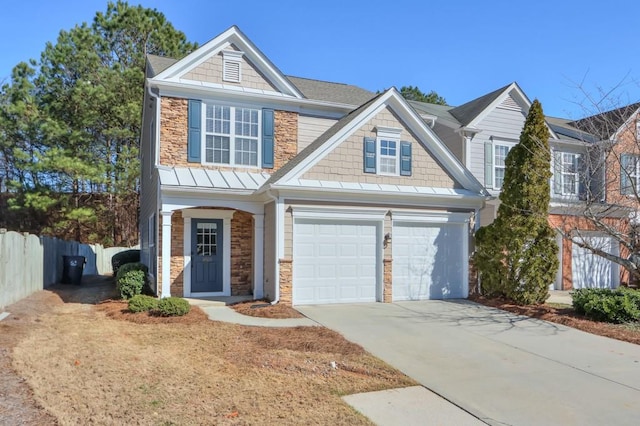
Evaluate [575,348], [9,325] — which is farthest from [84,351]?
[575,348]

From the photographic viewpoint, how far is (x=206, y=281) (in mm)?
13273

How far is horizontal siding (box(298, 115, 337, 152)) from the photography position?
48.1 feet

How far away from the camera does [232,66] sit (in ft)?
45.4

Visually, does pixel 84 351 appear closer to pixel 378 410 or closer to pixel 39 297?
pixel 378 410

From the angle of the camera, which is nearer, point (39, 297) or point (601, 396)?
point (601, 396)

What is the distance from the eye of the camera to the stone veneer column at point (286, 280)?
37.3 feet

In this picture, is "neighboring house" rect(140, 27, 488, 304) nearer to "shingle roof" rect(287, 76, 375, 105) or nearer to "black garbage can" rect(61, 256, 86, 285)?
"shingle roof" rect(287, 76, 375, 105)

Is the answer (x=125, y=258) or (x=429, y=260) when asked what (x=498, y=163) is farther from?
(x=125, y=258)

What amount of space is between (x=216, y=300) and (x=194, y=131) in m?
4.72

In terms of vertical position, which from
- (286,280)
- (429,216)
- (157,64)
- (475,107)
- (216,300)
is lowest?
(216,300)

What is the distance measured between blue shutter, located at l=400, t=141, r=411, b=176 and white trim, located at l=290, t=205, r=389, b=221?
130 centimetres

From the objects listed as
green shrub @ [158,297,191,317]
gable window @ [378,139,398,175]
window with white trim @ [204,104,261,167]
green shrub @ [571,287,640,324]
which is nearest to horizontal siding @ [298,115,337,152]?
window with white trim @ [204,104,261,167]

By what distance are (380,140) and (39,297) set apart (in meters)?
10.1

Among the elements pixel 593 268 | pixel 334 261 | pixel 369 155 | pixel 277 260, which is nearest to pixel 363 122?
pixel 369 155
